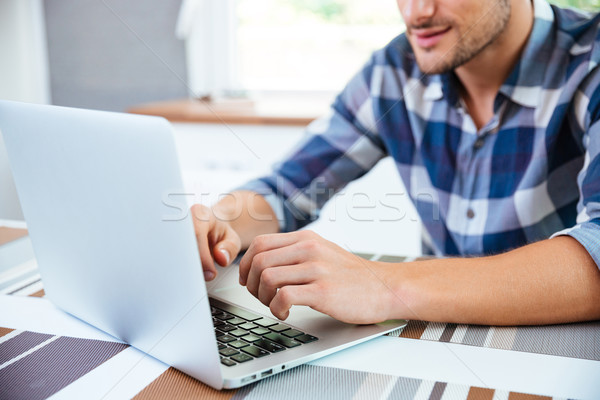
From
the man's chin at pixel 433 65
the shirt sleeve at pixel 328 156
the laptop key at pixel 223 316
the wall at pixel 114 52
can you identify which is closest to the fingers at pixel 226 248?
the laptop key at pixel 223 316

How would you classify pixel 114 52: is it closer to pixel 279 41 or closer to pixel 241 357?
pixel 279 41

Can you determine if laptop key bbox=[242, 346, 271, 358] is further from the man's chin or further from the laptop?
the man's chin

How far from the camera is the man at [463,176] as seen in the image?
648mm

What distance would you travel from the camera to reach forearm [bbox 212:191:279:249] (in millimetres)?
969

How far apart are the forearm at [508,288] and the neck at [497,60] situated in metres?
0.48

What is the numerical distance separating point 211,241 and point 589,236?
45cm

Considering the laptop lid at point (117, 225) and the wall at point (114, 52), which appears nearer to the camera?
the laptop lid at point (117, 225)

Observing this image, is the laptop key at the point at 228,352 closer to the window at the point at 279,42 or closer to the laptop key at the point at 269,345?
the laptop key at the point at 269,345

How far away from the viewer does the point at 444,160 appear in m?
1.12

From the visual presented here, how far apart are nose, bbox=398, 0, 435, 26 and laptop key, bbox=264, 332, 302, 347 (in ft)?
2.18

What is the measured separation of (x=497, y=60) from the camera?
1096 mm

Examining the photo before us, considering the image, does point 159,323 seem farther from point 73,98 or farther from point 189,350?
point 73,98

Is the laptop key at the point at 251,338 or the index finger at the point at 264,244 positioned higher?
the index finger at the point at 264,244

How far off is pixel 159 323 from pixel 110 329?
11 centimetres
